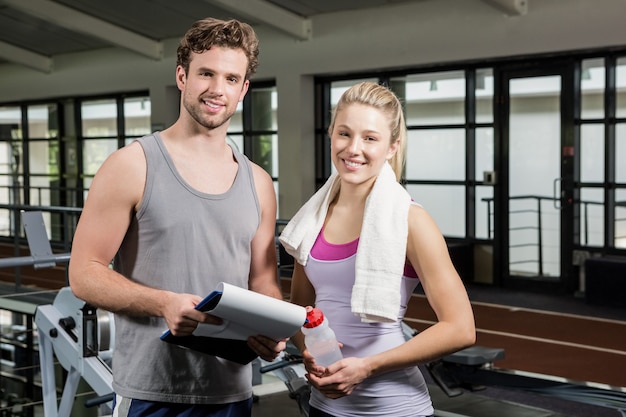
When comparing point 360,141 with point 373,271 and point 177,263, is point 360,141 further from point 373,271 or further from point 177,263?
point 177,263

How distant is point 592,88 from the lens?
8.23 m

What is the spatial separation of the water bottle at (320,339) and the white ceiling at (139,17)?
6922 millimetres

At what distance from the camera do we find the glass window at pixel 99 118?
532 inches

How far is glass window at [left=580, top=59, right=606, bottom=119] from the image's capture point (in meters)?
8.18

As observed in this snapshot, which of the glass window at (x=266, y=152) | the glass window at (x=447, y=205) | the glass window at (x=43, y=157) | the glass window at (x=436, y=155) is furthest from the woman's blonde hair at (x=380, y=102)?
the glass window at (x=43, y=157)

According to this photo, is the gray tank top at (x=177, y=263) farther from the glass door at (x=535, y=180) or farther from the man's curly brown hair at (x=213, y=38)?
the glass door at (x=535, y=180)

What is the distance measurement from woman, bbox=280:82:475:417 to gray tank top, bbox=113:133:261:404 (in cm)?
13

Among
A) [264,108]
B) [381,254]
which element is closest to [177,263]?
[381,254]

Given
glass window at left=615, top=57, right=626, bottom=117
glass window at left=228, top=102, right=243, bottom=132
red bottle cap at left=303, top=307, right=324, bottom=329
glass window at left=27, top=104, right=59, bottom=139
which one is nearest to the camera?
red bottle cap at left=303, top=307, right=324, bottom=329

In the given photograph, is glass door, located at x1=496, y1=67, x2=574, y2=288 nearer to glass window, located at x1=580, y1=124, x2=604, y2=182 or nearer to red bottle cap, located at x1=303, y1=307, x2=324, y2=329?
glass window, located at x1=580, y1=124, x2=604, y2=182

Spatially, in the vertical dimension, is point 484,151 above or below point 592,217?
above

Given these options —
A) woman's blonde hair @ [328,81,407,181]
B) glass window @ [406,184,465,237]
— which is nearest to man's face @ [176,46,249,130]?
woman's blonde hair @ [328,81,407,181]

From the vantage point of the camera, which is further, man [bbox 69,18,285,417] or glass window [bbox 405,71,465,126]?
glass window [bbox 405,71,465,126]

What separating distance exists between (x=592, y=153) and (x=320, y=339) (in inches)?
287
